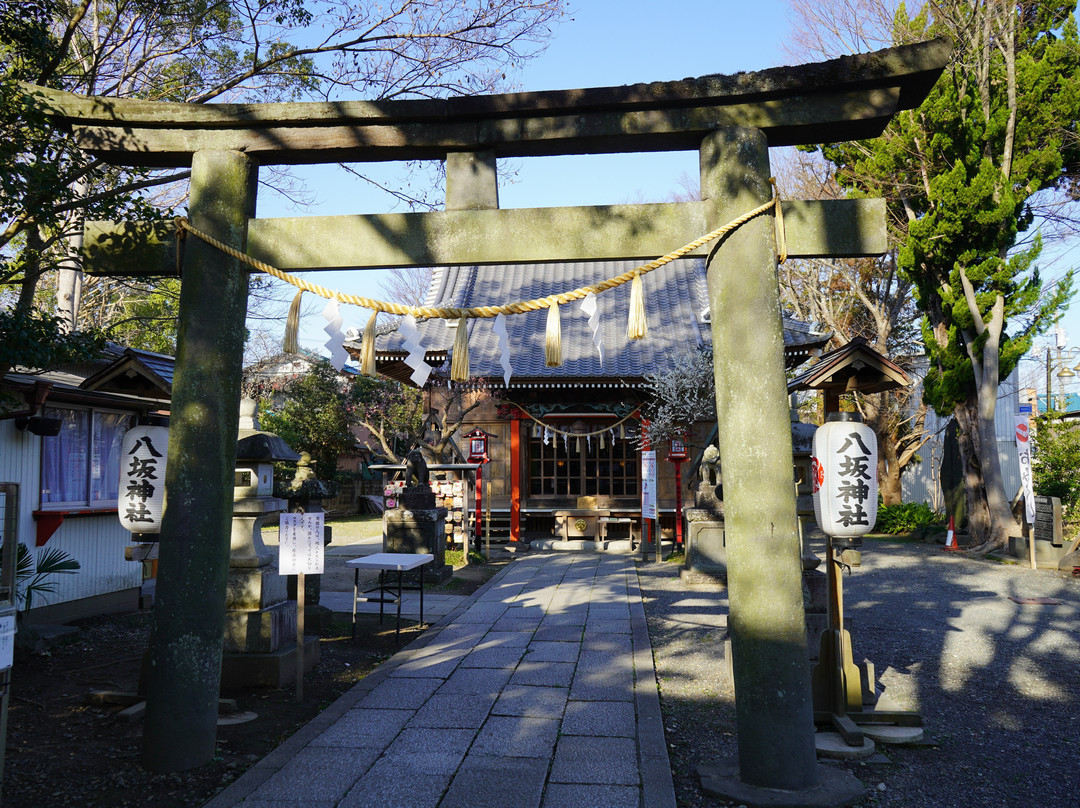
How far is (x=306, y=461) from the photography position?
22.4m

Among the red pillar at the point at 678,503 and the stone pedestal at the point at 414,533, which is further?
the red pillar at the point at 678,503

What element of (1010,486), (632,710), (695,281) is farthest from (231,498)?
(1010,486)

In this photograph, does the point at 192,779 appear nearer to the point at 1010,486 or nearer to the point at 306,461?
the point at 306,461

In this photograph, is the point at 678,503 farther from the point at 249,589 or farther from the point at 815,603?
the point at 249,589

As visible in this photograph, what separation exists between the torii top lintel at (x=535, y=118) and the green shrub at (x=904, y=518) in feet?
53.9

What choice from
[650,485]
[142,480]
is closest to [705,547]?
[650,485]

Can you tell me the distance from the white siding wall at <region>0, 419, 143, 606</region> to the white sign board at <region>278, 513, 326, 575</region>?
3.73 metres

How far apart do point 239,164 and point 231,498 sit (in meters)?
1.98

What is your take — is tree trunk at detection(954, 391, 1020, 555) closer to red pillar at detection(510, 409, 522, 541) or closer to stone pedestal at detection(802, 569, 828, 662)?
red pillar at detection(510, 409, 522, 541)

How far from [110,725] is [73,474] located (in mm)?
5073

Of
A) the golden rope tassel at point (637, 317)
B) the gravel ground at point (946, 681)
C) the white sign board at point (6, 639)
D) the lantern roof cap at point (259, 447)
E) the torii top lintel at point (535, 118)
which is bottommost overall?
the gravel ground at point (946, 681)

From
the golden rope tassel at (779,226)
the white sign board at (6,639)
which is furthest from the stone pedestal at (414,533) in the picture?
the golden rope tassel at (779,226)

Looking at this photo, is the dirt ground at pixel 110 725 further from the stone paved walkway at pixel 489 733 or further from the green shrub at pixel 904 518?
the green shrub at pixel 904 518

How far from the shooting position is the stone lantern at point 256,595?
17.6 ft
